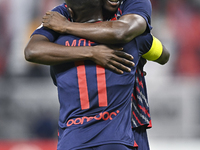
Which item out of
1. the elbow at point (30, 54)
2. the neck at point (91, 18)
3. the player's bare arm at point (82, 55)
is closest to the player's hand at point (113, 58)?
the player's bare arm at point (82, 55)

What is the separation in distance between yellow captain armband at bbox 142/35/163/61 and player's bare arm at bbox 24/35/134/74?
20cm

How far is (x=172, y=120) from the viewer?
13.4ft

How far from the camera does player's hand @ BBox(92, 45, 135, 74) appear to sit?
1.33 m

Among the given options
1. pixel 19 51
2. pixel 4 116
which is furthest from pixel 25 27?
pixel 4 116

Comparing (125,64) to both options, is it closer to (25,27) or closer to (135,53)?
(135,53)

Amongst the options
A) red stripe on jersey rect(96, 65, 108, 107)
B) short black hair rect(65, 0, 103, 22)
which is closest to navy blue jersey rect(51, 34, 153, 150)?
red stripe on jersey rect(96, 65, 108, 107)

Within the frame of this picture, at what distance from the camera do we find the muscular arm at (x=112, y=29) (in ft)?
4.29

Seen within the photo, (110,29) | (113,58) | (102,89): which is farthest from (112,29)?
(102,89)

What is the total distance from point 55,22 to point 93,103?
0.44 metres

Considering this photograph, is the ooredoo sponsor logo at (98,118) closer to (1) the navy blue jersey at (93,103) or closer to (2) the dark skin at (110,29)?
(1) the navy blue jersey at (93,103)

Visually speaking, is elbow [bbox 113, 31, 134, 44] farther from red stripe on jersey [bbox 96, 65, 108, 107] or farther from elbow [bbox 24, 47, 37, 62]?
elbow [bbox 24, 47, 37, 62]

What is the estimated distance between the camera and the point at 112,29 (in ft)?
4.30

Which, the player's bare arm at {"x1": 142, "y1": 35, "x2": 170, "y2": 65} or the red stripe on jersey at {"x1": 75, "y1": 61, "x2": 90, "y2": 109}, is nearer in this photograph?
the red stripe on jersey at {"x1": 75, "y1": 61, "x2": 90, "y2": 109}

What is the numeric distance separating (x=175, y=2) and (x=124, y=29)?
3595mm
